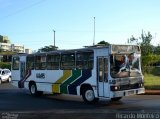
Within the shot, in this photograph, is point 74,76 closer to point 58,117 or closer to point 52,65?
point 52,65

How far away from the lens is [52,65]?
2314 centimetres

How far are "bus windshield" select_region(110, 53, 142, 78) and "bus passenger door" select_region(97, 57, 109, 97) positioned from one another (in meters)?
0.40

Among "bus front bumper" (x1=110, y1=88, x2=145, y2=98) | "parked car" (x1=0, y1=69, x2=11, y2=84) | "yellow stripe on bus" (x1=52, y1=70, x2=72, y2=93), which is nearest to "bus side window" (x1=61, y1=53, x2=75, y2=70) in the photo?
"yellow stripe on bus" (x1=52, y1=70, x2=72, y2=93)

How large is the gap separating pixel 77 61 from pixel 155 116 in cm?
764

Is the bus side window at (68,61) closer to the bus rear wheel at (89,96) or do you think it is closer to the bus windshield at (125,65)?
the bus rear wheel at (89,96)

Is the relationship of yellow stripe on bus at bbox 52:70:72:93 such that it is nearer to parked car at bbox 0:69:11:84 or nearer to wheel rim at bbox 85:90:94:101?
wheel rim at bbox 85:90:94:101

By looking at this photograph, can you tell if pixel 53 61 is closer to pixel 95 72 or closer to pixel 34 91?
pixel 34 91

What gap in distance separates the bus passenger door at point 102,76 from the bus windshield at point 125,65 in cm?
40

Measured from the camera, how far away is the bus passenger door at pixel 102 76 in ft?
61.1

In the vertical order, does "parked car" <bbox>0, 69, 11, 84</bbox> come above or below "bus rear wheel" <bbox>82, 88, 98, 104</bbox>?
above

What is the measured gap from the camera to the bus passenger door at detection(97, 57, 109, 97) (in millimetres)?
18609

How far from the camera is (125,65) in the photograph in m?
19.0

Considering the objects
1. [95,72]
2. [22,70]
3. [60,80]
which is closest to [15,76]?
[22,70]

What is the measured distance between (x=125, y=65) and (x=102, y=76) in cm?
126
